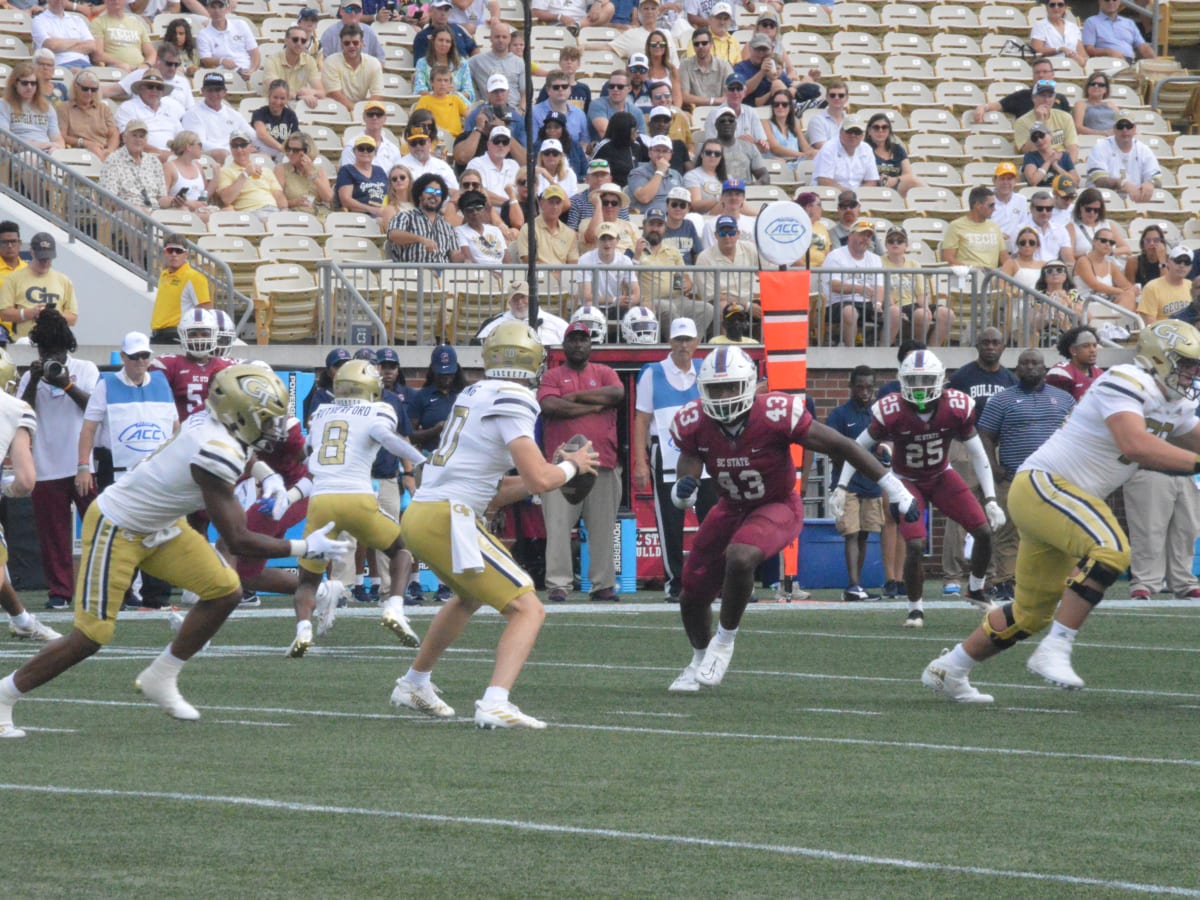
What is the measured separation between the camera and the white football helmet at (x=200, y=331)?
12750 millimetres

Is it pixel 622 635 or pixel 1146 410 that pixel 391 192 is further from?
pixel 1146 410

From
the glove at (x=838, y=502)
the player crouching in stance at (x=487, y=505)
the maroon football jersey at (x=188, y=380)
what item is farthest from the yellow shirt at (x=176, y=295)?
the player crouching in stance at (x=487, y=505)

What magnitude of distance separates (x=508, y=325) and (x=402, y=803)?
2.84 meters

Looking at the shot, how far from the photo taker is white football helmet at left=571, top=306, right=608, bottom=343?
51.4 feet

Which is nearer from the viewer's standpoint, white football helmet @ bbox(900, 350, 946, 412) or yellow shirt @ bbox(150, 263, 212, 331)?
white football helmet @ bbox(900, 350, 946, 412)

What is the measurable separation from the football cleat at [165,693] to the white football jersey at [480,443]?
1290 millimetres

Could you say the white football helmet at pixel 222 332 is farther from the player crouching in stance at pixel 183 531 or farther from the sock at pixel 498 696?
the sock at pixel 498 696

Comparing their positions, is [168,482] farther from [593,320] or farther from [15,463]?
[593,320]

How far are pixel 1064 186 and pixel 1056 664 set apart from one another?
39.8 feet

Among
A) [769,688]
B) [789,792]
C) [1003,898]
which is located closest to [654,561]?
[769,688]

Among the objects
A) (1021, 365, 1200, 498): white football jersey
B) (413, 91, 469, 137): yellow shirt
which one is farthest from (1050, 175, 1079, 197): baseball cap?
(1021, 365, 1200, 498): white football jersey

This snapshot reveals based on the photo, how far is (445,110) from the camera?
780 inches

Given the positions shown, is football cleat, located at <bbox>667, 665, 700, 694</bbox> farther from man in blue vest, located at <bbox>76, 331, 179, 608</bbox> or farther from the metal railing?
the metal railing

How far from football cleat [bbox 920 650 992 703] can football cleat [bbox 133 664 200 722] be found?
3.24 m
